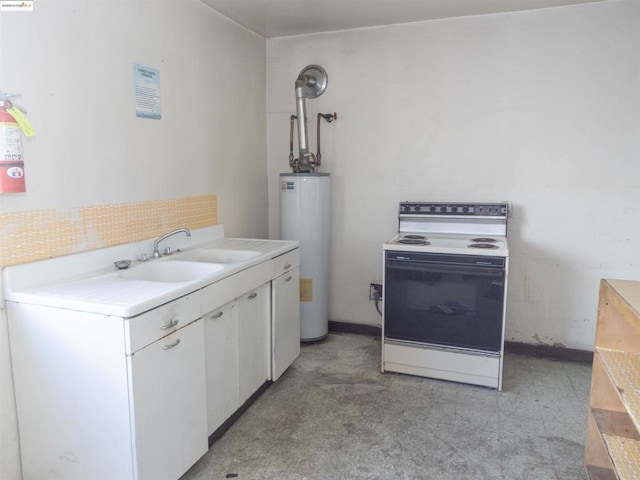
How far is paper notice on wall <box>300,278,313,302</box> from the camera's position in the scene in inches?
134

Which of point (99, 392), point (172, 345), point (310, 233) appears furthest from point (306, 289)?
point (99, 392)

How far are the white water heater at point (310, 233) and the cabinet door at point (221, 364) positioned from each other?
1131 mm

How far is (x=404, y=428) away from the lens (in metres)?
2.38

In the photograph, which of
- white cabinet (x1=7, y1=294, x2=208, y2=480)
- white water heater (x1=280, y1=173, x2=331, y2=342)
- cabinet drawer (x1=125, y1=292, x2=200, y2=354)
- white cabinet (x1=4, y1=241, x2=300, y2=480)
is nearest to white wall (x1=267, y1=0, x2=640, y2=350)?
white water heater (x1=280, y1=173, x2=331, y2=342)

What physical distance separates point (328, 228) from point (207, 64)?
55.9 inches

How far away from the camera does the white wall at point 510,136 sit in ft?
9.64

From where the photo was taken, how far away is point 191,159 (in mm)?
2809

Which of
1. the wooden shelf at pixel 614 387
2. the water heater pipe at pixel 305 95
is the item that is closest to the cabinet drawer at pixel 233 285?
the water heater pipe at pixel 305 95

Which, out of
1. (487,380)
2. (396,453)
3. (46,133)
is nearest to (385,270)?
(487,380)

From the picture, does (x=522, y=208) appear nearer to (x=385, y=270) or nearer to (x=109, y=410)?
(x=385, y=270)

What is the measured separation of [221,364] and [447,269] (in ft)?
4.70

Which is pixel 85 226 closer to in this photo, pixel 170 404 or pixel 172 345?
pixel 172 345

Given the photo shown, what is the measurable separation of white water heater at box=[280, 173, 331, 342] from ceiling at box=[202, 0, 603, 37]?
109 cm

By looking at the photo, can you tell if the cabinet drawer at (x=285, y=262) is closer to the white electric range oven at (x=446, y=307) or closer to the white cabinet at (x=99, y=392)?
the white electric range oven at (x=446, y=307)
